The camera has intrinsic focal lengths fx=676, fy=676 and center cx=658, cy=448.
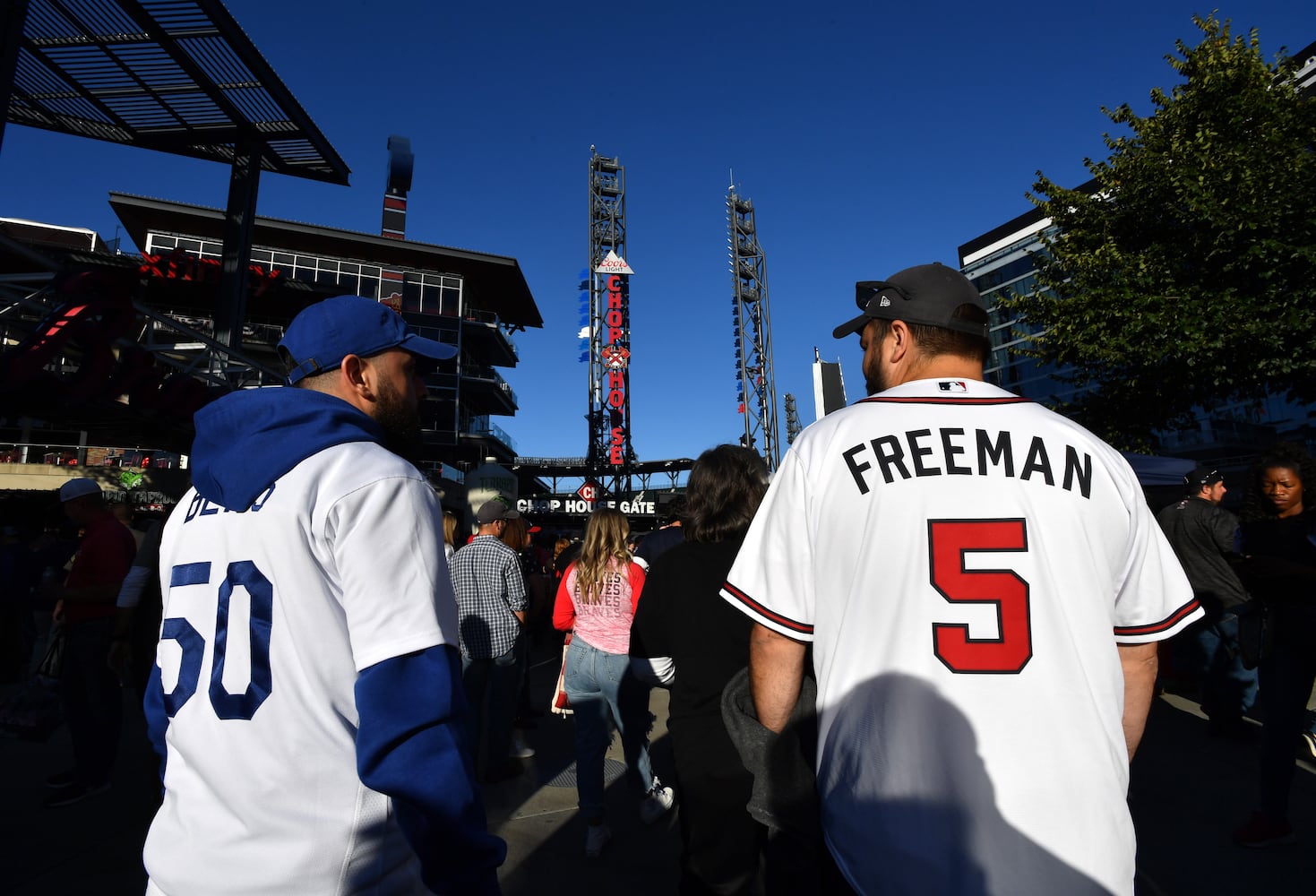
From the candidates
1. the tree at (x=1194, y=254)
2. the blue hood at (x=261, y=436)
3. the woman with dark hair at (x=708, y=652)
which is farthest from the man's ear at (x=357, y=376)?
the tree at (x=1194, y=254)

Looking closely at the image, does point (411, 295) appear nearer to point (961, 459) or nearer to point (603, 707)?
point (603, 707)

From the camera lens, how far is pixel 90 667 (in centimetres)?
467

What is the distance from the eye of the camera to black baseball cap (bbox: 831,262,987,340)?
68.2 inches

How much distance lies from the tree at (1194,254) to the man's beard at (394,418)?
14929mm

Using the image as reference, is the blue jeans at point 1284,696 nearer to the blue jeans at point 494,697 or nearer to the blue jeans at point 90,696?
the blue jeans at point 494,697

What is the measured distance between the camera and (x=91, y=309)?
9.52 m

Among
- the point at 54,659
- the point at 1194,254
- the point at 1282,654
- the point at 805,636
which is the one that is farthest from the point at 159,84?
the point at 1194,254

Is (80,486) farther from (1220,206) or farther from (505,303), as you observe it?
(505,303)

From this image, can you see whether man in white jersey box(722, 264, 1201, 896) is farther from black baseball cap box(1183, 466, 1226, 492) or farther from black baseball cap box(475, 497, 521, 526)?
black baseball cap box(1183, 466, 1226, 492)

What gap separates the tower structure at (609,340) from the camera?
3781 cm

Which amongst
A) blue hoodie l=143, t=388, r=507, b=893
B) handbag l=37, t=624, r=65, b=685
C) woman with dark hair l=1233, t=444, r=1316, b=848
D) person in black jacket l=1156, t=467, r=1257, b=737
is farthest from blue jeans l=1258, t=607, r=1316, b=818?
handbag l=37, t=624, r=65, b=685

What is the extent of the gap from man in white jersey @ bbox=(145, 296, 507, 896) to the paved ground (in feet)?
8.79

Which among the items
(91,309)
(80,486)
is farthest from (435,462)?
(80,486)

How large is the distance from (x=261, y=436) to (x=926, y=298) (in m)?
1.60
